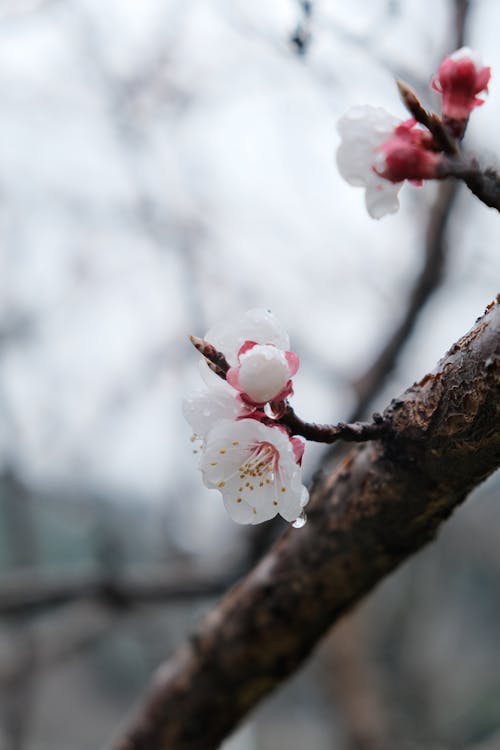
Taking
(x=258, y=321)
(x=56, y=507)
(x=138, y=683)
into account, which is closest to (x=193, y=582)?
(x=258, y=321)

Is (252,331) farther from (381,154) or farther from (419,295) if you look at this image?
(419,295)

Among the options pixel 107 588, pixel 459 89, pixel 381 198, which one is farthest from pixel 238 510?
pixel 107 588

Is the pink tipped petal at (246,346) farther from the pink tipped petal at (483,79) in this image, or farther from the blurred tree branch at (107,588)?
the blurred tree branch at (107,588)

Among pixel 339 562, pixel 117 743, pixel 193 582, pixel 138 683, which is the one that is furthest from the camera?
pixel 138 683

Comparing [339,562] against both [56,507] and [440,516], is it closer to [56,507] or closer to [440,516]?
[440,516]

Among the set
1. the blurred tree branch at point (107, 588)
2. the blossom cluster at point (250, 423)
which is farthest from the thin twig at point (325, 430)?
the blurred tree branch at point (107, 588)

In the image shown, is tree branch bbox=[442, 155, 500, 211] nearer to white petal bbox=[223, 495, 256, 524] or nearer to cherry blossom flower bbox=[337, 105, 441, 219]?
cherry blossom flower bbox=[337, 105, 441, 219]
